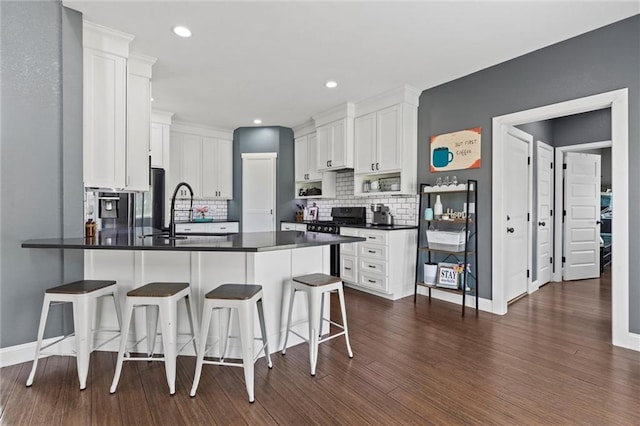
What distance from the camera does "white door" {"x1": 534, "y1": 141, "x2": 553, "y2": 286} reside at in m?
4.51

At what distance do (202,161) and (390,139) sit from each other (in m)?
3.54

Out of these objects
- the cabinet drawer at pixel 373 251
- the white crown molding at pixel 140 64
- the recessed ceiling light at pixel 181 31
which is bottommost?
the cabinet drawer at pixel 373 251

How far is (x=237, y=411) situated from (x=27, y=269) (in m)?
1.90

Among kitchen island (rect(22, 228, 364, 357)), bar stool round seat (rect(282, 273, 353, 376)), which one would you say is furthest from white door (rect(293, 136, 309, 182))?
bar stool round seat (rect(282, 273, 353, 376))

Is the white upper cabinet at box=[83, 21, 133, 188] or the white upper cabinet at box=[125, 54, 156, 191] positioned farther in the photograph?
the white upper cabinet at box=[125, 54, 156, 191]

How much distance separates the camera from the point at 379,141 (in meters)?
4.47

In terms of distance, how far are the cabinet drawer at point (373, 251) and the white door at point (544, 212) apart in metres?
2.23

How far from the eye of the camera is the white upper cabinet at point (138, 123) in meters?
3.00

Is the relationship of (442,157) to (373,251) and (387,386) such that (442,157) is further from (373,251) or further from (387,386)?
(387,386)

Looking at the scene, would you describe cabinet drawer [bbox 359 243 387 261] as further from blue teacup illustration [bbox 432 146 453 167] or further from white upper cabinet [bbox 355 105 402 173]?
blue teacup illustration [bbox 432 146 453 167]

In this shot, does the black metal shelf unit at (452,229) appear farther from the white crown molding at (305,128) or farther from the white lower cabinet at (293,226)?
the white crown molding at (305,128)

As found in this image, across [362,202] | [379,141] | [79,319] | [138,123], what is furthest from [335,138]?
[79,319]

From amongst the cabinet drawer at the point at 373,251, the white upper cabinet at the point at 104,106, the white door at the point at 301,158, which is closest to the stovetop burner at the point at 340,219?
the cabinet drawer at the point at 373,251

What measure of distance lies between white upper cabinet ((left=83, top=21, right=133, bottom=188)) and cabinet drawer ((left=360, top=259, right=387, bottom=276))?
9.49 ft
